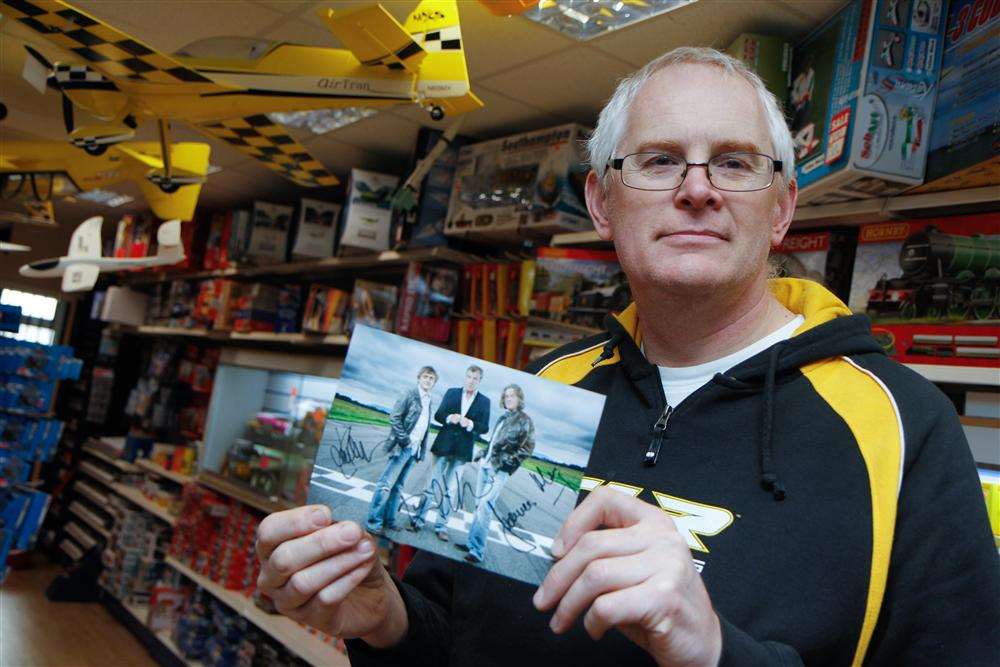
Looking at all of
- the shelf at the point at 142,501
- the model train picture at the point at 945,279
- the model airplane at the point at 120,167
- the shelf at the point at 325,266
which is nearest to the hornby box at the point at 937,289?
the model train picture at the point at 945,279

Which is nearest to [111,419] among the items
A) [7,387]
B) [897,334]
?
[7,387]

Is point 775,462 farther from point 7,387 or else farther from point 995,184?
point 7,387

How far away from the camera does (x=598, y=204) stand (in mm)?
1274

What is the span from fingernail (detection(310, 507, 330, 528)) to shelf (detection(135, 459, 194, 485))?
5.12 meters

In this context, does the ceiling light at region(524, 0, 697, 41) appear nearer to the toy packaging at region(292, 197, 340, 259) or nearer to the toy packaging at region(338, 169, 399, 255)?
the toy packaging at region(338, 169, 399, 255)

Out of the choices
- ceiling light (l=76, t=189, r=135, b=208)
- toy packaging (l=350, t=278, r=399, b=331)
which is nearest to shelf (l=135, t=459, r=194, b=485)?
ceiling light (l=76, t=189, r=135, b=208)

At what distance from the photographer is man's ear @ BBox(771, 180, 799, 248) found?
114cm

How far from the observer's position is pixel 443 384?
89 cm

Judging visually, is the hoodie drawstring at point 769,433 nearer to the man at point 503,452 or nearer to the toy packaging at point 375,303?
the man at point 503,452

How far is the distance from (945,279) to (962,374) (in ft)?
0.77

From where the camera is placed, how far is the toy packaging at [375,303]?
4.05 meters

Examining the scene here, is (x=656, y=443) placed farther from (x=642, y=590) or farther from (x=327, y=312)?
(x=327, y=312)

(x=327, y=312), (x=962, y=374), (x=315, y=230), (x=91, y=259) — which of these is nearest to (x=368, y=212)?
(x=327, y=312)

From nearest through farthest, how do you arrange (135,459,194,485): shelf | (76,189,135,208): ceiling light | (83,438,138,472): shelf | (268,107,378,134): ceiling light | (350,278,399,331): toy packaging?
1. (268,107,378,134): ceiling light
2. (350,278,399,331): toy packaging
3. (135,459,194,485): shelf
4. (76,189,135,208): ceiling light
5. (83,438,138,472): shelf
